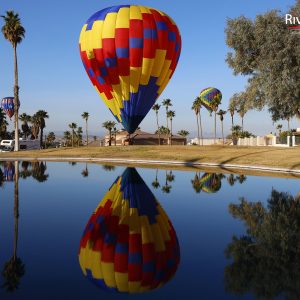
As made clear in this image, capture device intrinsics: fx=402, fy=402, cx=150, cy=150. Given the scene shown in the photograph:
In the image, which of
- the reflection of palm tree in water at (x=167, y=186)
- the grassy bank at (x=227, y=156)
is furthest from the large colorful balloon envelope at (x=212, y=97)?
the reflection of palm tree in water at (x=167, y=186)

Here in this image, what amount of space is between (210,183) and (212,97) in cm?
8266

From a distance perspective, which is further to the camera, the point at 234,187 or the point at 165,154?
the point at 165,154

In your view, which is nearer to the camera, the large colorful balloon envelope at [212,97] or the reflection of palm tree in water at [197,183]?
the reflection of palm tree in water at [197,183]

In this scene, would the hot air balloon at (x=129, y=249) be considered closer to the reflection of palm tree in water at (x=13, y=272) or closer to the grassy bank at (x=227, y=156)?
the reflection of palm tree in water at (x=13, y=272)

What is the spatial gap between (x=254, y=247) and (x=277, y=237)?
4.93 ft

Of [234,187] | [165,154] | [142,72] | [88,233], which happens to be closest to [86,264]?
[88,233]

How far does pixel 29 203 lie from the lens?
18.5m

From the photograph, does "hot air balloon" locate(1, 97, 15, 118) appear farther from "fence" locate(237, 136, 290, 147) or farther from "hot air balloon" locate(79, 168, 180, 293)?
"hot air balloon" locate(79, 168, 180, 293)

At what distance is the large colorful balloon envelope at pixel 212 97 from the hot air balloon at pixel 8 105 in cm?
5241

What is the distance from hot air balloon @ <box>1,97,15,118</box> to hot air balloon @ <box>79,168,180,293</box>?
101 m

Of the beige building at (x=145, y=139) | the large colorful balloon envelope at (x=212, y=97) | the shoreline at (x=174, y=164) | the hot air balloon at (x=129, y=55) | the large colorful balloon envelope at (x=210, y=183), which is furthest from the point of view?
the beige building at (x=145, y=139)

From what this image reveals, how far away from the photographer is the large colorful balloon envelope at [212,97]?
345ft

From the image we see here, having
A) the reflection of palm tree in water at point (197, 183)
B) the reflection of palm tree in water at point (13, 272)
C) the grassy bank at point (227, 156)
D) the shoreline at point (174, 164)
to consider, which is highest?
the grassy bank at point (227, 156)

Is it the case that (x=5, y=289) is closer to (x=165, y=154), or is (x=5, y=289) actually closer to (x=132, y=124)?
(x=132, y=124)
